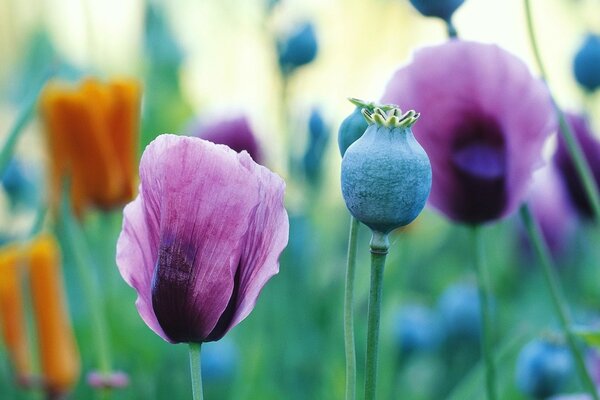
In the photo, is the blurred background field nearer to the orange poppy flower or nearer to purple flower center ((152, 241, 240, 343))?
the orange poppy flower

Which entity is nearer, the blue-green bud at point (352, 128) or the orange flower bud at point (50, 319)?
the blue-green bud at point (352, 128)

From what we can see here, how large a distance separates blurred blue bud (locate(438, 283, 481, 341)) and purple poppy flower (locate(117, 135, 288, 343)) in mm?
506

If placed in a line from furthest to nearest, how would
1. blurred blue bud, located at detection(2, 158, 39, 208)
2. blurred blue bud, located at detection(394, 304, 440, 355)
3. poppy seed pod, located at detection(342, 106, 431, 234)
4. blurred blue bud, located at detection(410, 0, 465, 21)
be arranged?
blurred blue bud, located at detection(2, 158, 39, 208)
blurred blue bud, located at detection(394, 304, 440, 355)
blurred blue bud, located at detection(410, 0, 465, 21)
poppy seed pod, located at detection(342, 106, 431, 234)

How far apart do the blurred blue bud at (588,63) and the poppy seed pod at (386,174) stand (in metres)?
0.46

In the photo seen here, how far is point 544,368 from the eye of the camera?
1.85ft

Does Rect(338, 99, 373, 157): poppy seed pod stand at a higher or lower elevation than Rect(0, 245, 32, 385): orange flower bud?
higher

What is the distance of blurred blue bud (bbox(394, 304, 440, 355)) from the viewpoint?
81 centimetres

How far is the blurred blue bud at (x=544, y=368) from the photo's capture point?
1.84ft

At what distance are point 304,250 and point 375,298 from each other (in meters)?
0.69

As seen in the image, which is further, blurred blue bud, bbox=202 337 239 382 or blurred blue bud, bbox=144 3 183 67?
blurred blue bud, bbox=144 3 183 67

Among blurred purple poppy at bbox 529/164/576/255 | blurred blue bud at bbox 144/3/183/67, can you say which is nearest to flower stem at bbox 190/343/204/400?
blurred purple poppy at bbox 529/164/576/255

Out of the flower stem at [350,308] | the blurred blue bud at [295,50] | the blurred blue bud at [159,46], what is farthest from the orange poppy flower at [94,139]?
the blurred blue bud at [159,46]

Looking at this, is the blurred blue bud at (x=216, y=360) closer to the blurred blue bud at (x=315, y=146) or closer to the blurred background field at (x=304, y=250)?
the blurred background field at (x=304, y=250)

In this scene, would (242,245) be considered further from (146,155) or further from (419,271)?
(419,271)
